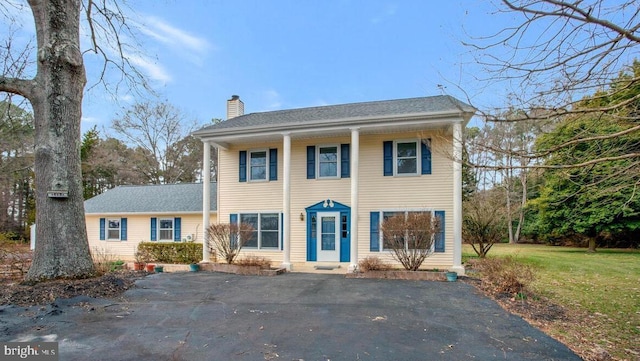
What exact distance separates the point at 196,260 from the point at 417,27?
11.2m

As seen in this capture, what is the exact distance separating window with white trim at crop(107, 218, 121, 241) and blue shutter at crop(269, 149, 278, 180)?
885 cm

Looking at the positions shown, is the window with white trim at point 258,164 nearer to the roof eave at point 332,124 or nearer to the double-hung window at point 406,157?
the roof eave at point 332,124

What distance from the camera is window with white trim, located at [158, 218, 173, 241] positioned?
1534 centimetres

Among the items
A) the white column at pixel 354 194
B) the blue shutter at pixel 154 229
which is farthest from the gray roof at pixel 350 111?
the blue shutter at pixel 154 229

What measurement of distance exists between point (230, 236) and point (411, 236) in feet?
19.3

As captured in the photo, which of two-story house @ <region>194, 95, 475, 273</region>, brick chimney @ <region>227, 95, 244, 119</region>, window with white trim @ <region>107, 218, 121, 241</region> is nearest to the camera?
two-story house @ <region>194, 95, 475, 273</region>

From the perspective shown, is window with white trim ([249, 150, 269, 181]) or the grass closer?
the grass

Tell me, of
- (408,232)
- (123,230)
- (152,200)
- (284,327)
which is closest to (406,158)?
(408,232)

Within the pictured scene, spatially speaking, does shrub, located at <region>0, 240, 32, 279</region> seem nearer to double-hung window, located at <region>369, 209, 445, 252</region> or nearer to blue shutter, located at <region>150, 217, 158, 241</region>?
blue shutter, located at <region>150, 217, 158, 241</region>

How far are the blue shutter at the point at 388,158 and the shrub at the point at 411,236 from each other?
204cm

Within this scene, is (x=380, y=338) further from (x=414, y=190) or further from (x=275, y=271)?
(x=414, y=190)

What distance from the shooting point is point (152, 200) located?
1661cm

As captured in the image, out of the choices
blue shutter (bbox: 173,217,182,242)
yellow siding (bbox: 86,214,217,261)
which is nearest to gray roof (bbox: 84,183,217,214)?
yellow siding (bbox: 86,214,217,261)

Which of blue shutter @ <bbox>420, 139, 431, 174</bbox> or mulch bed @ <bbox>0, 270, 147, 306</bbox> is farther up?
blue shutter @ <bbox>420, 139, 431, 174</bbox>
